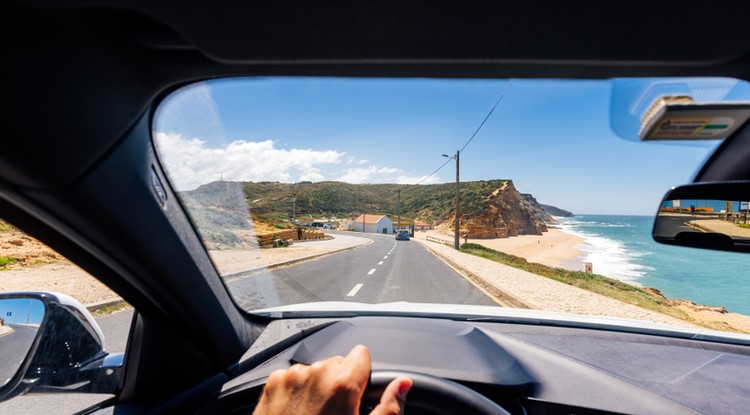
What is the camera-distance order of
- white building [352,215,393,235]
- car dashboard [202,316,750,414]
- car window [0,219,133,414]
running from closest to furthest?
car window [0,219,133,414], car dashboard [202,316,750,414], white building [352,215,393,235]

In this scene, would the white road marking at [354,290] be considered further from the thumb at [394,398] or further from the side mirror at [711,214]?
the side mirror at [711,214]

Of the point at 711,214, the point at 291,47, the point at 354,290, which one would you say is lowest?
the point at 354,290

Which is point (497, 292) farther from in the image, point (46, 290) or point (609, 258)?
point (609, 258)

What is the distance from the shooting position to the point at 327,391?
4.99 ft

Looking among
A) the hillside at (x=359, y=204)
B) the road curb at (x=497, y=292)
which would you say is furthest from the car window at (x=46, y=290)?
the road curb at (x=497, y=292)

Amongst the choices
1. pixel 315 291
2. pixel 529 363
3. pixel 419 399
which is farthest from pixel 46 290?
pixel 529 363

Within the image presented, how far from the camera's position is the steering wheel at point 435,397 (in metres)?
1.59

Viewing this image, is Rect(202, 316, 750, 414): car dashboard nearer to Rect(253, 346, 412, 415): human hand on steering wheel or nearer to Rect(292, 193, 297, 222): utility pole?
Rect(253, 346, 412, 415): human hand on steering wheel

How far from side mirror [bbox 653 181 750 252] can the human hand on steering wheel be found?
5.55 feet

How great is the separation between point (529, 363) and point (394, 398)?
110 centimetres

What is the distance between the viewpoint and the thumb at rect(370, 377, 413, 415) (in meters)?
1.46

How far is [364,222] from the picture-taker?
27.9ft

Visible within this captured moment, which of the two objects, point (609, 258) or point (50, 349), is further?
point (609, 258)

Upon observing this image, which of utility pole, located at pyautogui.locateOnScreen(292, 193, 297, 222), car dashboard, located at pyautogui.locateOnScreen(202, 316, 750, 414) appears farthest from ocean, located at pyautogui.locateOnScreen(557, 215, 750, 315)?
utility pole, located at pyautogui.locateOnScreen(292, 193, 297, 222)
